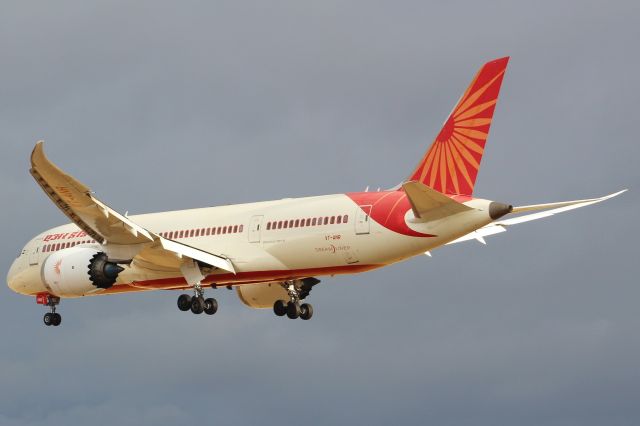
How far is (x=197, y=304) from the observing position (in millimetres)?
61750

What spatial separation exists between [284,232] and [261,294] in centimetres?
681

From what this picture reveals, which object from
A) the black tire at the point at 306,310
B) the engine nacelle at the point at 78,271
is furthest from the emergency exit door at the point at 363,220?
the engine nacelle at the point at 78,271

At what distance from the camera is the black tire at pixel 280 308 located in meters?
64.6

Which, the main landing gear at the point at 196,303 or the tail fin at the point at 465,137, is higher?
the tail fin at the point at 465,137

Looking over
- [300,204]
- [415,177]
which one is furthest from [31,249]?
[415,177]

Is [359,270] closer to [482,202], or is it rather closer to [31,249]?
[482,202]

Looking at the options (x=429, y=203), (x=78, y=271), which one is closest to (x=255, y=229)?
(x=78, y=271)

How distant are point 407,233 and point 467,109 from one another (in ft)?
17.8

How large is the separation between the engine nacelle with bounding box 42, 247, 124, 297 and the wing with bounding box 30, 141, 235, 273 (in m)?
1.32

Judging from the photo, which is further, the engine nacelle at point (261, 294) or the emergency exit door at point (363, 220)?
the engine nacelle at point (261, 294)

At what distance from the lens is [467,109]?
58.8 meters

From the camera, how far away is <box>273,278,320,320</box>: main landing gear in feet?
211

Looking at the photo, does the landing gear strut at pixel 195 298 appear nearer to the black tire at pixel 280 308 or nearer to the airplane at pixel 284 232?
the airplane at pixel 284 232

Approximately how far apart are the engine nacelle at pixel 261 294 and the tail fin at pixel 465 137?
1025cm
